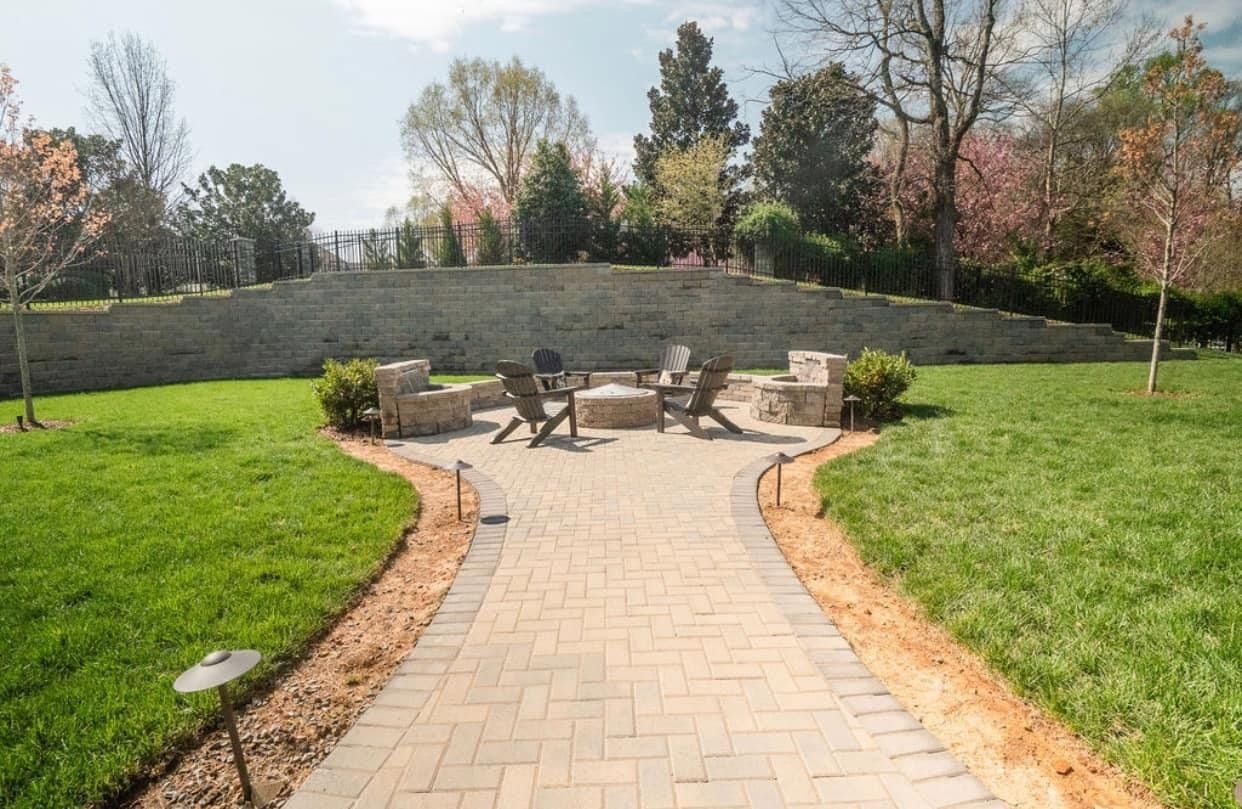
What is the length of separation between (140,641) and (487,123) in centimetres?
3201

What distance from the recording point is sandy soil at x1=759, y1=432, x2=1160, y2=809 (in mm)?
2023

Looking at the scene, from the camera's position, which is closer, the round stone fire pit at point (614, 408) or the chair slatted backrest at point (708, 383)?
the chair slatted backrest at point (708, 383)

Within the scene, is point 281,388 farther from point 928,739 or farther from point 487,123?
point 487,123

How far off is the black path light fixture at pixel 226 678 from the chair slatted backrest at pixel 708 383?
19.4 feet

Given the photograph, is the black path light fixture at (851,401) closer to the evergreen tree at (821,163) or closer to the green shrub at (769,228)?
the green shrub at (769,228)

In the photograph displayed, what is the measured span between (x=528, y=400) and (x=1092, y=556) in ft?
18.3

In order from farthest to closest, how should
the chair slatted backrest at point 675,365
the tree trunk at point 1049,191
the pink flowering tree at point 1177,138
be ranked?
the tree trunk at point 1049,191 < the chair slatted backrest at point 675,365 < the pink flowering tree at point 1177,138

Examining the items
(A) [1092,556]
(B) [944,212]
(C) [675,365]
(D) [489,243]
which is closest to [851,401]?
(C) [675,365]

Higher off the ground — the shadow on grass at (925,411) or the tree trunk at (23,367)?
the tree trunk at (23,367)

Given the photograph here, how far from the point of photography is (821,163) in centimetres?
2334

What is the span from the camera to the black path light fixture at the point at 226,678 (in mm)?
1844

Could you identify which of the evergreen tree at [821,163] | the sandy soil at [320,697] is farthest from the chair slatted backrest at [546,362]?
the evergreen tree at [821,163]

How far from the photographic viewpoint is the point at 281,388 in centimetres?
1234

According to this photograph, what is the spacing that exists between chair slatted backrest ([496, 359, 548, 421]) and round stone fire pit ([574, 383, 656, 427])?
3.31 ft
